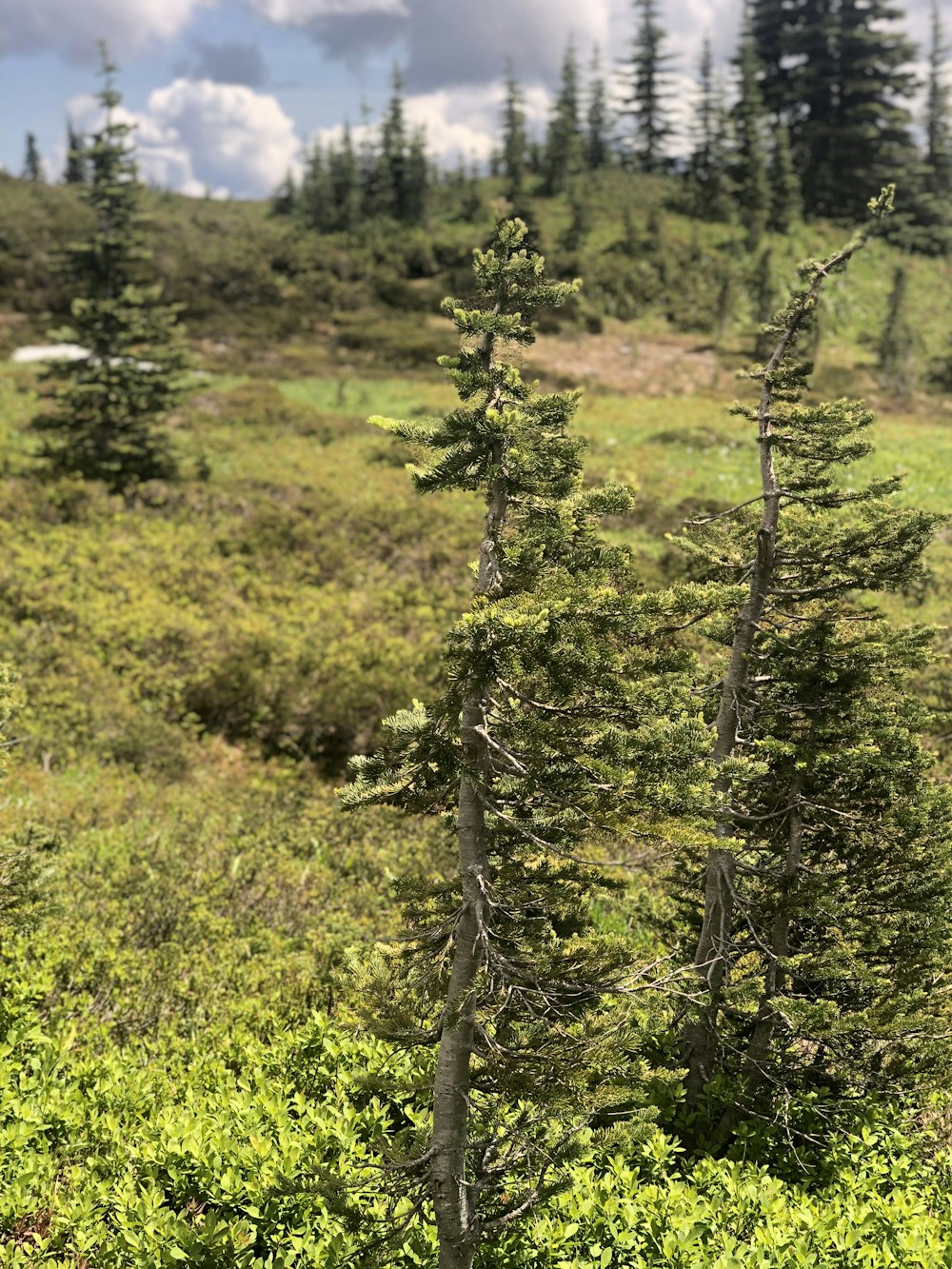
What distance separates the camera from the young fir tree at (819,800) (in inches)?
227

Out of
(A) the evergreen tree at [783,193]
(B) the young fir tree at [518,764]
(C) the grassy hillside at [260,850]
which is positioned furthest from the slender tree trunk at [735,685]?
(A) the evergreen tree at [783,193]

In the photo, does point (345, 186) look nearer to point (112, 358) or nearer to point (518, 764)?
point (112, 358)

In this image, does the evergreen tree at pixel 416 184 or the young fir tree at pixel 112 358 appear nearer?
the young fir tree at pixel 112 358

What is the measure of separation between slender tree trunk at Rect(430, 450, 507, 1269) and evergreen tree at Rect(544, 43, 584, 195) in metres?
74.8

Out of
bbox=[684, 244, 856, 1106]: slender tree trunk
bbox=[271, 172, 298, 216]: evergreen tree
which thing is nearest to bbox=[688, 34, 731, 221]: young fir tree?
bbox=[271, 172, 298, 216]: evergreen tree

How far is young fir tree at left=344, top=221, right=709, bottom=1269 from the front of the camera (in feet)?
12.4

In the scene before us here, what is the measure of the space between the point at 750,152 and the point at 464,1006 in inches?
2774

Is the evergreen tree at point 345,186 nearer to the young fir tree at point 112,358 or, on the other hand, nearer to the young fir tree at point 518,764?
the young fir tree at point 112,358

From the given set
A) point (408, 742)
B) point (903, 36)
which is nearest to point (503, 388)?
point (408, 742)

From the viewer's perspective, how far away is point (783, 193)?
2328 inches

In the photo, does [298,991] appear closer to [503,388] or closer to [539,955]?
[539,955]

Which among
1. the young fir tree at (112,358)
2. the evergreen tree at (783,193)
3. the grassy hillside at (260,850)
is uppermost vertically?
the evergreen tree at (783,193)

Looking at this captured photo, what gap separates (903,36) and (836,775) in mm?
81279

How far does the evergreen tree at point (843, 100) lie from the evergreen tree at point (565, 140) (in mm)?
16295
